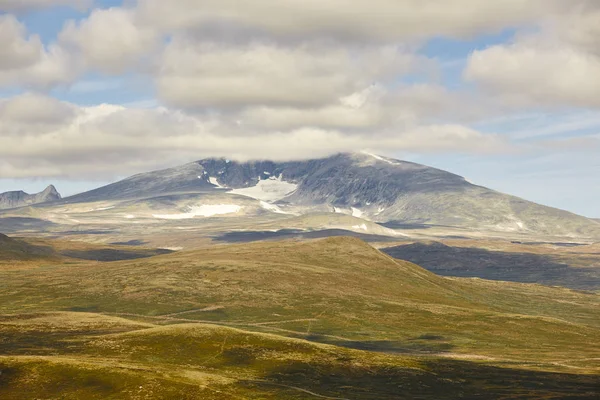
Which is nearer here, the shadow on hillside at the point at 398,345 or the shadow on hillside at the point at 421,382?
the shadow on hillside at the point at 421,382

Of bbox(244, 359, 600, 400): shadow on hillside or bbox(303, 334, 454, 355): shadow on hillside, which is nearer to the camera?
bbox(244, 359, 600, 400): shadow on hillside

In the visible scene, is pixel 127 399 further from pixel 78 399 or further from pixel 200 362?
pixel 200 362

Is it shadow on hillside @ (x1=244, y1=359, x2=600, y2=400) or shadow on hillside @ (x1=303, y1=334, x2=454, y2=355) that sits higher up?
shadow on hillside @ (x1=244, y1=359, x2=600, y2=400)

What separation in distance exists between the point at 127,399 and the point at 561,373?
83315 millimetres

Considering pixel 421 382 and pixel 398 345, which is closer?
pixel 421 382

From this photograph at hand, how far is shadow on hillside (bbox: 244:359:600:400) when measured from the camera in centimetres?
10894

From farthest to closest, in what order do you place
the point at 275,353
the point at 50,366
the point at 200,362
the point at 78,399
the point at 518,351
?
the point at 518,351 < the point at 275,353 < the point at 200,362 < the point at 50,366 < the point at 78,399

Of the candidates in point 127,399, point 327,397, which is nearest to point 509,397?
point 327,397

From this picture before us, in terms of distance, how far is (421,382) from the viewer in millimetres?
120375

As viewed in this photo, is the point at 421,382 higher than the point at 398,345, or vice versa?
the point at 421,382

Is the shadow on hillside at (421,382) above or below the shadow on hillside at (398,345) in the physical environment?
above

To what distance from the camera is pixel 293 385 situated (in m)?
110

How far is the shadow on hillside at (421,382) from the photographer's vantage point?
4289 inches

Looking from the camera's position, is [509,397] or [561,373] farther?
[561,373]
